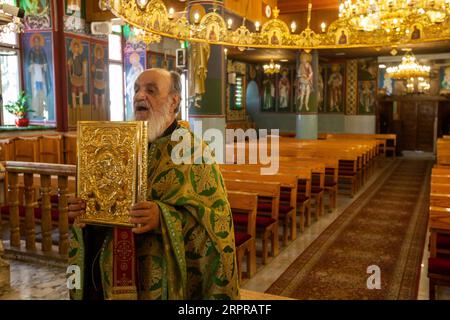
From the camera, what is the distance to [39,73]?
11086 millimetres

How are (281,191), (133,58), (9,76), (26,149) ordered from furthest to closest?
1. (133,58)
2. (9,76)
3. (26,149)
4. (281,191)

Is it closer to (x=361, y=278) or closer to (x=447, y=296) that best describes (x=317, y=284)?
(x=361, y=278)

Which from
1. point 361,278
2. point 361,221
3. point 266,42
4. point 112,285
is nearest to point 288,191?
point 361,221

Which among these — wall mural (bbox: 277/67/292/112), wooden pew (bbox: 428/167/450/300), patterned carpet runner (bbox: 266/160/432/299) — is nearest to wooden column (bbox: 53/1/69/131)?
patterned carpet runner (bbox: 266/160/432/299)

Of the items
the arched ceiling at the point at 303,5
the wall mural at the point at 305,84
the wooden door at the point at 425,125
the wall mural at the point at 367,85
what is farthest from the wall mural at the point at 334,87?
the wall mural at the point at 305,84

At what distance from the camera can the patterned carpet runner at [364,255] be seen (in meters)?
4.35

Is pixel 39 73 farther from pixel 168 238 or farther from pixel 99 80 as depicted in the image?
pixel 168 238

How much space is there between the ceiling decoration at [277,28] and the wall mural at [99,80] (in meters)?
4.70

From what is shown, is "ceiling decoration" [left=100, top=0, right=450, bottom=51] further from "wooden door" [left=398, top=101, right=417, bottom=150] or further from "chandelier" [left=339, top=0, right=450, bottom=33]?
"wooden door" [left=398, top=101, right=417, bottom=150]

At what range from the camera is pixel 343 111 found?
19984mm

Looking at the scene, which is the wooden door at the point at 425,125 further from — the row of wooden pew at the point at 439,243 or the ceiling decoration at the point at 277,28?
the row of wooden pew at the point at 439,243

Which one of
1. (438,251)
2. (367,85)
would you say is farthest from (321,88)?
(438,251)

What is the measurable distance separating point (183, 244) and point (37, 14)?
10749 mm

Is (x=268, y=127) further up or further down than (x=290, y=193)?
further up
